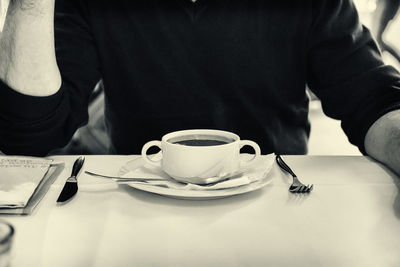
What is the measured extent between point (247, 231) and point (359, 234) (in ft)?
0.43

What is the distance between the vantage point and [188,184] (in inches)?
25.5

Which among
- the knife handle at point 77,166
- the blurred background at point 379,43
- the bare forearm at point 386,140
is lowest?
the blurred background at point 379,43

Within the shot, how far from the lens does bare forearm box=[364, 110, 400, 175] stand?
0.79m

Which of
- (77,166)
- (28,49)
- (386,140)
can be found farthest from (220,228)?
(28,49)

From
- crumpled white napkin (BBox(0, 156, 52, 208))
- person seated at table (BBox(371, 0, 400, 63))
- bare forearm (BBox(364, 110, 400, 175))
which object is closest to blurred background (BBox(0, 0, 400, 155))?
person seated at table (BBox(371, 0, 400, 63))

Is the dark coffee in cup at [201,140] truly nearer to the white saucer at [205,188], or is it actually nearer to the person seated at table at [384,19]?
the white saucer at [205,188]

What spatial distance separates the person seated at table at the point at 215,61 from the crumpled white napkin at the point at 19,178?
1.15 ft

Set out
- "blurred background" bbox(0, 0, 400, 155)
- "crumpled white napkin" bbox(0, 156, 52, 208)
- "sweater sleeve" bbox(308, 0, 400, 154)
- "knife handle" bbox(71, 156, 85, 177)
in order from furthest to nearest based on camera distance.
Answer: "blurred background" bbox(0, 0, 400, 155) → "sweater sleeve" bbox(308, 0, 400, 154) → "knife handle" bbox(71, 156, 85, 177) → "crumpled white napkin" bbox(0, 156, 52, 208)

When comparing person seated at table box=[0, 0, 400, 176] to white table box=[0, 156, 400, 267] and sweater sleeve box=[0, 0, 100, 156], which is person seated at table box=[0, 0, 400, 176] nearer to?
sweater sleeve box=[0, 0, 100, 156]

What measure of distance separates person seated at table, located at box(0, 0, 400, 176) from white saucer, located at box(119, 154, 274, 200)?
40cm

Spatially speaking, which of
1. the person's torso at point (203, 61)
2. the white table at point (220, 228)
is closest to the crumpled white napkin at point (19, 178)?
the white table at point (220, 228)

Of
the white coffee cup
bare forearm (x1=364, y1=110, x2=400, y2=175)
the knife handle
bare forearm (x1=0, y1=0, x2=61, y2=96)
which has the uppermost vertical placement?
bare forearm (x1=0, y1=0, x2=61, y2=96)

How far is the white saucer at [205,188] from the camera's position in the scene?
0.63 m

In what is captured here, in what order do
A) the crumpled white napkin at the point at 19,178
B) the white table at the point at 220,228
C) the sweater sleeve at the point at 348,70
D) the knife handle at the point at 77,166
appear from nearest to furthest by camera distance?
1. the white table at the point at 220,228
2. the crumpled white napkin at the point at 19,178
3. the knife handle at the point at 77,166
4. the sweater sleeve at the point at 348,70
